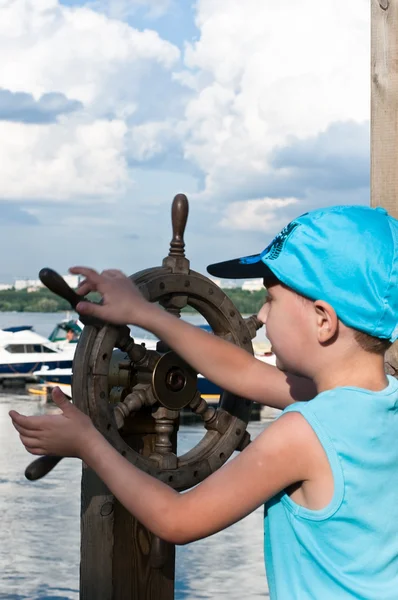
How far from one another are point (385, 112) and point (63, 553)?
5759mm

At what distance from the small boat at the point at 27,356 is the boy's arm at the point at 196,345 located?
62.6 feet

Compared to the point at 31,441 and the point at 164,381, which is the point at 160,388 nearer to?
the point at 164,381

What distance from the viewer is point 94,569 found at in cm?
245

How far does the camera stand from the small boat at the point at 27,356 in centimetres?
2094

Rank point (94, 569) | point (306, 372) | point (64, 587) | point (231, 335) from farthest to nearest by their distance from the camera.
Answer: point (64, 587), point (231, 335), point (94, 569), point (306, 372)

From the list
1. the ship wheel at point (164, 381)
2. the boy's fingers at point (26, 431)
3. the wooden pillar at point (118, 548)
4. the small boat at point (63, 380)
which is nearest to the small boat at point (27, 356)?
the small boat at point (63, 380)

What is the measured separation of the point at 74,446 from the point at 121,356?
36.4 inches

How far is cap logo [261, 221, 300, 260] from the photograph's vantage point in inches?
57.0

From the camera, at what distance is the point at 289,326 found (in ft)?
4.75

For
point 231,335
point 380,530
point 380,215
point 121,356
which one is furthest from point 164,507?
point 231,335

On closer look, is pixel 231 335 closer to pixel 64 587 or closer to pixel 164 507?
pixel 164 507

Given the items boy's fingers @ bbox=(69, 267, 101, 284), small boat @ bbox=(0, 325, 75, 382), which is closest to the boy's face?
boy's fingers @ bbox=(69, 267, 101, 284)

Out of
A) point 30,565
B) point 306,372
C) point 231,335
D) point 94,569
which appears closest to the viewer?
point 306,372

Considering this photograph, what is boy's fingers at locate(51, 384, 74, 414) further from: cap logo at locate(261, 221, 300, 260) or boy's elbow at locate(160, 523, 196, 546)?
cap logo at locate(261, 221, 300, 260)
